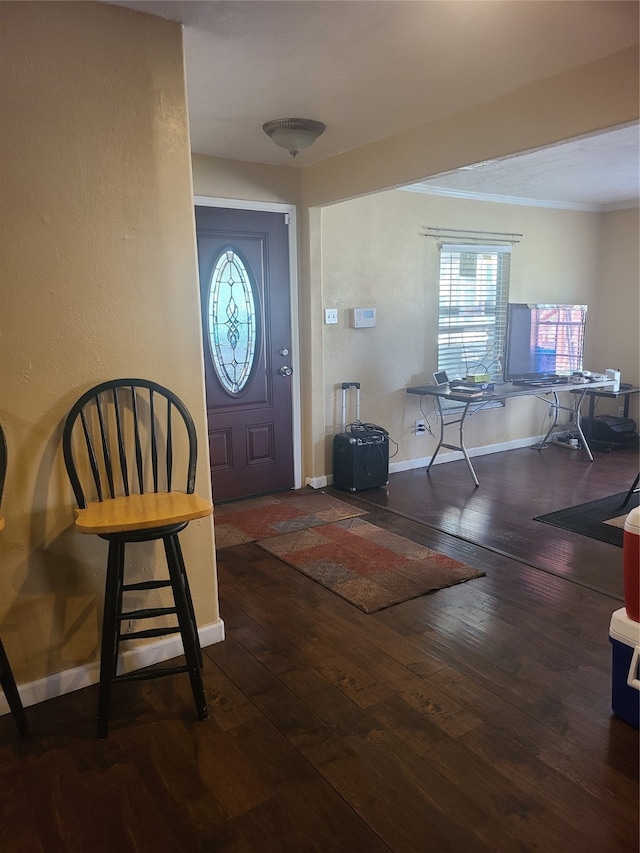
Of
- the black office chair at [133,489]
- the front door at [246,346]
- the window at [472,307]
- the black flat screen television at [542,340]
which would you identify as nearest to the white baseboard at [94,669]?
the black office chair at [133,489]

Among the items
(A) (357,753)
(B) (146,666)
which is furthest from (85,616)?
(A) (357,753)

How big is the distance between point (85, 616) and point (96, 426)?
2.31ft

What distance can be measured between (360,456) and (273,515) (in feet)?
2.80

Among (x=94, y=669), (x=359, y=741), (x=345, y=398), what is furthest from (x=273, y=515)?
(x=359, y=741)

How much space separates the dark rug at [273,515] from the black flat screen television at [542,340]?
80.9 inches

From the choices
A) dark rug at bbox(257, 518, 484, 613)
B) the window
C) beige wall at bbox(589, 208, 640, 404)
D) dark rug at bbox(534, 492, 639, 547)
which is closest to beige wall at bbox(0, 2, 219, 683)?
dark rug at bbox(257, 518, 484, 613)

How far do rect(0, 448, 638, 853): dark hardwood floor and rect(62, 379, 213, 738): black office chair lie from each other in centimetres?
17

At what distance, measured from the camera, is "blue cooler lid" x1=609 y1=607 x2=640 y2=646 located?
1951 mm

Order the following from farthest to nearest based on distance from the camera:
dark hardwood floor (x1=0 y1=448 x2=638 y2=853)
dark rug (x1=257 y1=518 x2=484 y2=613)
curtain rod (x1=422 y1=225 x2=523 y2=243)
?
curtain rod (x1=422 y1=225 x2=523 y2=243) → dark rug (x1=257 y1=518 x2=484 y2=613) → dark hardwood floor (x1=0 y1=448 x2=638 y2=853)

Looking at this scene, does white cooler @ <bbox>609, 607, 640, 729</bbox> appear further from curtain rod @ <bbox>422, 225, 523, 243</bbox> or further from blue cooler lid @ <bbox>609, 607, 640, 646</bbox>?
curtain rod @ <bbox>422, 225, 523, 243</bbox>

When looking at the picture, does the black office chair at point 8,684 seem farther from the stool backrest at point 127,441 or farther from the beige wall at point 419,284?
the beige wall at point 419,284

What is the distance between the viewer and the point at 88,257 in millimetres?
2080

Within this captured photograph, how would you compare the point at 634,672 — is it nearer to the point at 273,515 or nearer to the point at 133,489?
the point at 133,489

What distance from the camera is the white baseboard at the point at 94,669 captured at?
7.10ft
